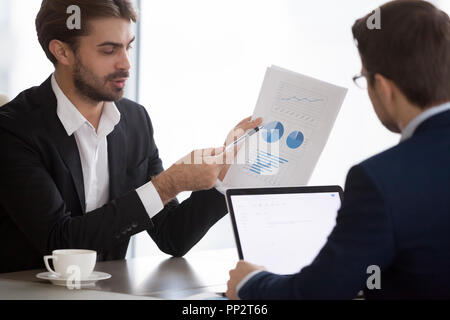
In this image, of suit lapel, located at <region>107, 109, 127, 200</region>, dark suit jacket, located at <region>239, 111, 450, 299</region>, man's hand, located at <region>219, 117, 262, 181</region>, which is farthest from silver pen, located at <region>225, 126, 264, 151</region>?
dark suit jacket, located at <region>239, 111, 450, 299</region>

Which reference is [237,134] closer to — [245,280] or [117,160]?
[117,160]

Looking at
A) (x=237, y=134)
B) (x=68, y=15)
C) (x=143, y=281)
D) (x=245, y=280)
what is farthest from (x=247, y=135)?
(x=68, y=15)

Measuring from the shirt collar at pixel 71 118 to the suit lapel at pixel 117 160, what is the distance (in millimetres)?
28

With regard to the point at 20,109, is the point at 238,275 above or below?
below

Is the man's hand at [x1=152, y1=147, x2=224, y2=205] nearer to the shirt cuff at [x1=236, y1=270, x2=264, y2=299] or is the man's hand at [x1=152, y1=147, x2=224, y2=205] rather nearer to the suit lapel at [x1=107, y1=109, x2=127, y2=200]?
the suit lapel at [x1=107, y1=109, x2=127, y2=200]

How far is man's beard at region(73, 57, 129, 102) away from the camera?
6.32ft

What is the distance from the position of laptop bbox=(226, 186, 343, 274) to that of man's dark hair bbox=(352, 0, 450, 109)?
46 cm

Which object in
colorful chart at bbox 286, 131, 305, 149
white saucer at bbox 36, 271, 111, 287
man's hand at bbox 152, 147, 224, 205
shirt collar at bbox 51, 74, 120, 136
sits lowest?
white saucer at bbox 36, 271, 111, 287

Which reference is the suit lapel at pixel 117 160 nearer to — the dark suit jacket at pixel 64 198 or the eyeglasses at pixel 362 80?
the dark suit jacket at pixel 64 198

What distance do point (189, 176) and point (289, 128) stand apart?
292mm

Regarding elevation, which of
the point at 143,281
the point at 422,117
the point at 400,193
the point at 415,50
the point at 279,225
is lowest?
the point at 143,281

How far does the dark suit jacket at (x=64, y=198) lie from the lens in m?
1.61

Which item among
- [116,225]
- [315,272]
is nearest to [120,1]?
[116,225]

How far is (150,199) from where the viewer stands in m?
1.63
